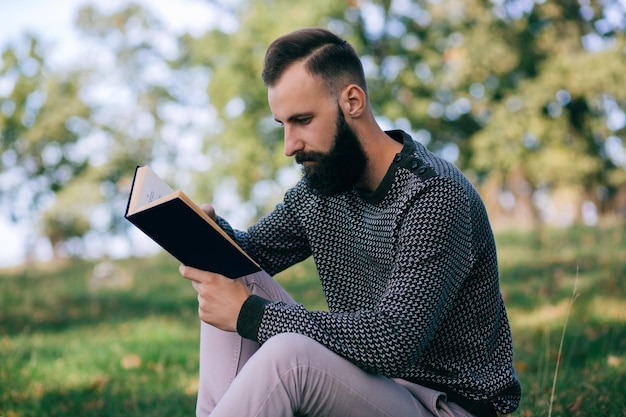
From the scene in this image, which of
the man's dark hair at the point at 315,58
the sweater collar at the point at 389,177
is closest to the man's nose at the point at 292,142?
the man's dark hair at the point at 315,58

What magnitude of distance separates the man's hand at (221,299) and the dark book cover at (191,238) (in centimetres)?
4

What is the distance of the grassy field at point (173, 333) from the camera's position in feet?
13.0

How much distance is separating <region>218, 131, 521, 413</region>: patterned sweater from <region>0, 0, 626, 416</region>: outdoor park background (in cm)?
79

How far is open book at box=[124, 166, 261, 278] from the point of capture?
2.13 metres

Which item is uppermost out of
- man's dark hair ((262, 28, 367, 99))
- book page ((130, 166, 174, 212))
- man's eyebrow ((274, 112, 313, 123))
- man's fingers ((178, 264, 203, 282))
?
man's dark hair ((262, 28, 367, 99))

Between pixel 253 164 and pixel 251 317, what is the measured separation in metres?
17.3

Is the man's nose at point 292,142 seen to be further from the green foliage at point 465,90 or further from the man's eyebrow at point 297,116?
the green foliage at point 465,90

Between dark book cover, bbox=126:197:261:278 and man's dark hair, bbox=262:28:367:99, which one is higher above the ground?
man's dark hair, bbox=262:28:367:99

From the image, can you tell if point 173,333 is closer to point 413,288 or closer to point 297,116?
point 297,116

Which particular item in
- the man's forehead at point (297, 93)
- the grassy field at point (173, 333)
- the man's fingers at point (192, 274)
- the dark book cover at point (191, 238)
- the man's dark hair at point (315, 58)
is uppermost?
the man's dark hair at point (315, 58)

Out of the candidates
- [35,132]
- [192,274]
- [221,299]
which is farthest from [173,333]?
[35,132]

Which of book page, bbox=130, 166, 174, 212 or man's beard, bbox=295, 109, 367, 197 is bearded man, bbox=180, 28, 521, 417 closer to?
man's beard, bbox=295, 109, 367, 197

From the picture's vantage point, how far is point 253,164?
19.5 meters

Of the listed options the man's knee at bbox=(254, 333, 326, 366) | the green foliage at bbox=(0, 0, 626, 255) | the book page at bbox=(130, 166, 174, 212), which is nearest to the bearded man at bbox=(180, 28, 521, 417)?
the man's knee at bbox=(254, 333, 326, 366)
